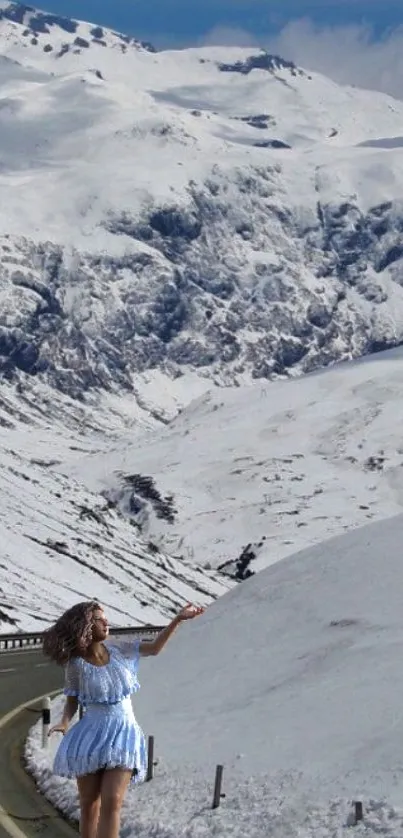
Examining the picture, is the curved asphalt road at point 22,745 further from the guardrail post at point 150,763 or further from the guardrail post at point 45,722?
the guardrail post at point 150,763

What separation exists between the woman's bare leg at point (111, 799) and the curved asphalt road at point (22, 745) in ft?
22.6

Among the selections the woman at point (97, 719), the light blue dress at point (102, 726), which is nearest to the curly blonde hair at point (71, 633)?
the woman at point (97, 719)

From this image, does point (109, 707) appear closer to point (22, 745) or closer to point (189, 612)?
point (189, 612)

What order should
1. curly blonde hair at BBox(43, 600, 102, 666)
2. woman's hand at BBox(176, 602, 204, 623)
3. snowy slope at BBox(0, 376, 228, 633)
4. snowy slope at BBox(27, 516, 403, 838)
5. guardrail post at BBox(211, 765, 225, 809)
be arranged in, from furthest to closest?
snowy slope at BBox(0, 376, 228, 633) < guardrail post at BBox(211, 765, 225, 809) < snowy slope at BBox(27, 516, 403, 838) < woman's hand at BBox(176, 602, 204, 623) < curly blonde hair at BBox(43, 600, 102, 666)

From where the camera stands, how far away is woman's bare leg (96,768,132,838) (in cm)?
1102

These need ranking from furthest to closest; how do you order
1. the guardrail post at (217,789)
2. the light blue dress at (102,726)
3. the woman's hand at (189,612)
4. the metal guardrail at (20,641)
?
the metal guardrail at (20,641), the guardrail post at (217,789), the woman's hand at (189,612), the light blue dress at (102,726)

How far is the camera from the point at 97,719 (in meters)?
11.3

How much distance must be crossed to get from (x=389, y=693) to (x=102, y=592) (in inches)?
4149

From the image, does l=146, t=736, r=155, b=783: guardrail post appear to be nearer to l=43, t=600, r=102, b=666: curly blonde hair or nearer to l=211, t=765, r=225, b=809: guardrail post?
l=211, t=765, r=225, b=809: guardrail post

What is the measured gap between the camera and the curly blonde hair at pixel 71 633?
10930 millimetres

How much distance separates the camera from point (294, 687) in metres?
26.7

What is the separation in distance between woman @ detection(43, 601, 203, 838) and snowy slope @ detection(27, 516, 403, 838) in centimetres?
574

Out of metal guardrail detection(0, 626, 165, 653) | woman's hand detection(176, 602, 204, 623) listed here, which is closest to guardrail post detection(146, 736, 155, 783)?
woman's hand detection(176, 602, 204, 623)

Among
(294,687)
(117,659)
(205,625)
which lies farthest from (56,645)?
(205,625)
